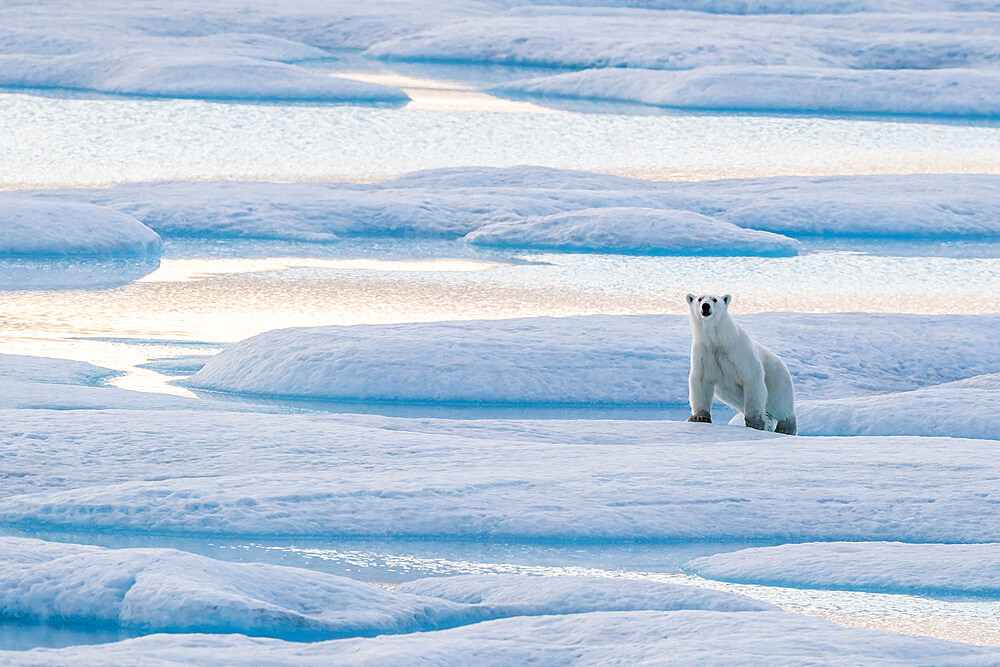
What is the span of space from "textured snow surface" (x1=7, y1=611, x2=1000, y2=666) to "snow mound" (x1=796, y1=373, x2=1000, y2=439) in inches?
87.3

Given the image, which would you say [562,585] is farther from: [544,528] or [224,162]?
[224,162]

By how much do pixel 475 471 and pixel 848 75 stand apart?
12.6 m

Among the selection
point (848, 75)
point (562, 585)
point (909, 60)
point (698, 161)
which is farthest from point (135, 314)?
point (909, 60)

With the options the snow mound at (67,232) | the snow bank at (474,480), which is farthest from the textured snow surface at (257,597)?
the snow mound at (67,232)

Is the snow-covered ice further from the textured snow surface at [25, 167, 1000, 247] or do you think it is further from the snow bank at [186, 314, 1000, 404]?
the textured snow surface at [25, 167, 1000, 247]

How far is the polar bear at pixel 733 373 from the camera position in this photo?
498 centimetres

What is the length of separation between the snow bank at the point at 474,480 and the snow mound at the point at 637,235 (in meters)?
4.27

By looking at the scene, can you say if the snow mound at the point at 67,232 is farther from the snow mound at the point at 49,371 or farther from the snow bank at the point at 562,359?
the snow bank at the point at 562,359

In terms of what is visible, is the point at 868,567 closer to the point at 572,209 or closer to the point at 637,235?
the point at 637,235

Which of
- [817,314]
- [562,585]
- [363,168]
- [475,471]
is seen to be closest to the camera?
[562,585]

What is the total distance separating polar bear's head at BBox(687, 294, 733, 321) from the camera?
4.89 m

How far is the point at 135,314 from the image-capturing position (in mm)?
7293

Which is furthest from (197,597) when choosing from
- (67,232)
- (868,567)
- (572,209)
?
(572,209)

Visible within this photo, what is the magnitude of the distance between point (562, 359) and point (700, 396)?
112 centimetres
